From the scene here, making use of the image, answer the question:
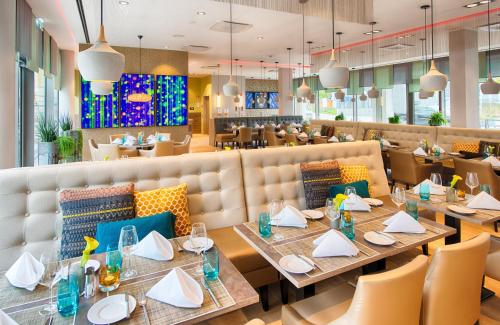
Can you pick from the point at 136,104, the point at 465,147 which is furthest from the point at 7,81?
the point at 465,147

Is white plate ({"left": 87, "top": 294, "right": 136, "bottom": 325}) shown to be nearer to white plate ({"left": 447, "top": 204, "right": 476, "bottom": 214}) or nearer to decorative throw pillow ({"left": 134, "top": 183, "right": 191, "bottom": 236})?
decorative throw pillow ({"left": 134, "top": 183, "right": 191, "bottom": 236})

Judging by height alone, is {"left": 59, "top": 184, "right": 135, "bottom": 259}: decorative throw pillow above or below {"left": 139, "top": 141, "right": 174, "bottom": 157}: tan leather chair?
below

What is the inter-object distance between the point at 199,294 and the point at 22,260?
2.95 ft

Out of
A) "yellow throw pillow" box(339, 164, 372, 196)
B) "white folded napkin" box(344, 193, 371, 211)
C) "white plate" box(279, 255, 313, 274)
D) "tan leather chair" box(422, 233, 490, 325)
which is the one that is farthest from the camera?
"yellow throw pillow" box(339, 164, 372, 196)

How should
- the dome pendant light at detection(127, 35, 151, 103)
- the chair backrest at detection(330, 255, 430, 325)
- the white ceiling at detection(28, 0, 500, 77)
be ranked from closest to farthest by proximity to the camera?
the chair backrest at detection(330, 255, 430, 325)
the white ceiling at detection(28, 0, 500, 77)
the dome pendant light at detection(127, 35, 151, 103)

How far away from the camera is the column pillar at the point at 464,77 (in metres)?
7.94

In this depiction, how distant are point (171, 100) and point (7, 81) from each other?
605 cm

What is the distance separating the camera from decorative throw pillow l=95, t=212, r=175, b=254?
2.15 m

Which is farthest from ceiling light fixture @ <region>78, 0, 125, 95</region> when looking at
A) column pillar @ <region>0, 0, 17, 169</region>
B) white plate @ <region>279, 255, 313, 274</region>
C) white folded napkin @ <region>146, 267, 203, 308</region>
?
column pillar @ <region>0, 0, 17, 169</region>

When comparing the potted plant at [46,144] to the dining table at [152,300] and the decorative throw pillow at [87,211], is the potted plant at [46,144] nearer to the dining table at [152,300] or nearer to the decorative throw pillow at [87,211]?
the decorative throw pillow at [87,211]

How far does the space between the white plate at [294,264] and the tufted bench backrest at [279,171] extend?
1.24 m

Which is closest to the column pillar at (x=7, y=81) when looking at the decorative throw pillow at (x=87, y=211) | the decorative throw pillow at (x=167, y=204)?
the decorative throw pillow at (x=87, y=211)

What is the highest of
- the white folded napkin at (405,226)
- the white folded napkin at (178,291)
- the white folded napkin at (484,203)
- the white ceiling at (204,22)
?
the white ceiling at (204,22)

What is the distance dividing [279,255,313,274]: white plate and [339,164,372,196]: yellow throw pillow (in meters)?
1.77
